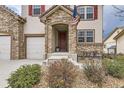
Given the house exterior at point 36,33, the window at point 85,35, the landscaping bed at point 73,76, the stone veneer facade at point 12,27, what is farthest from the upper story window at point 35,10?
the landscaping bed at point 73,76

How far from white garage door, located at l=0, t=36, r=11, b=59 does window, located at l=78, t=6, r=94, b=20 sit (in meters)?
6.67

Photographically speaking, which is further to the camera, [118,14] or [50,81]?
[50,81]

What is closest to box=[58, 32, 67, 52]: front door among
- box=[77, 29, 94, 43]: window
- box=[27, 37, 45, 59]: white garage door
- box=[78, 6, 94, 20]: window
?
box=[77, 29, 94, 43]: window

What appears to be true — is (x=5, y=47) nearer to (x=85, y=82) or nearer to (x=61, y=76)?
(x=85, y=82)

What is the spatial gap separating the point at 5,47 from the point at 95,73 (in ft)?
39.4

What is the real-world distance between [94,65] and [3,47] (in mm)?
11768

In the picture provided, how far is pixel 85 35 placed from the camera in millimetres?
23141

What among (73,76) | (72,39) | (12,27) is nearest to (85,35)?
(72,39)

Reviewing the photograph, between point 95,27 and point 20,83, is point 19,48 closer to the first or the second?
point 95,27

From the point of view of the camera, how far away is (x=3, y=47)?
21.8 metres

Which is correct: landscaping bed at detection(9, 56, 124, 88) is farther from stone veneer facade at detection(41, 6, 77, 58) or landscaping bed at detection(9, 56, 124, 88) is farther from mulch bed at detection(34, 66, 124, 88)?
stone veneer facade at detection(41, 6, 77, 58)
